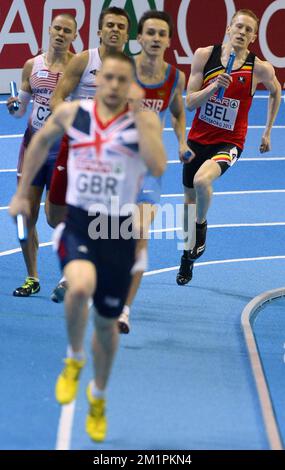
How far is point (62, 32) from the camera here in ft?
30.4

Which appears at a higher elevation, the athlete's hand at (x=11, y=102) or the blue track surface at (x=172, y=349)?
the athlete's hand at (x=11, y=102)

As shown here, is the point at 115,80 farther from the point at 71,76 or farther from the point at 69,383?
the point at 71,76

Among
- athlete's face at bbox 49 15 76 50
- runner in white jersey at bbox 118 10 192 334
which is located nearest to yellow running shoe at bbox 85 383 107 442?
runner in white jersey at bbox 118 10 192 334

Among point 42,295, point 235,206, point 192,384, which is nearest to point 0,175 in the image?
point 235,206

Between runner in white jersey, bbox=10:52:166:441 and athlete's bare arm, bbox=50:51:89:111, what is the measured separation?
2.24m

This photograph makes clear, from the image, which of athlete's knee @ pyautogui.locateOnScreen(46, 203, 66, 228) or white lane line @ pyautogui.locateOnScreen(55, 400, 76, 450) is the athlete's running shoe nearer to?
athlete's knee @ pyautogui.locateOnScreen(46, 203, 66, 228)

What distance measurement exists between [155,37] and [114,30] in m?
0.52

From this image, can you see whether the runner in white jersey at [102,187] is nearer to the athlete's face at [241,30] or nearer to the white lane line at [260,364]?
the white lane line at [260,364]

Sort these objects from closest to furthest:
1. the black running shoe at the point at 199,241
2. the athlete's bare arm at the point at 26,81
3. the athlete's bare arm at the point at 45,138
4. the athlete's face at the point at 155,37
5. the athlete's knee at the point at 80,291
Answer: the athlete's knee at the point at 80,291
the athlete's bare arm at the point at 45,138
the athlete's face at the point at 155,37
the athlete's bare arm at the point at 26,81
the black running shoe at the point at 199,241

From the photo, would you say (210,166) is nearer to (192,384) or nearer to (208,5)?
(192,384)

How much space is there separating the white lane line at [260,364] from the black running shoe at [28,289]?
1807mm

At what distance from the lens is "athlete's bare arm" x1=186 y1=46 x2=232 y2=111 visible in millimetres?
9164

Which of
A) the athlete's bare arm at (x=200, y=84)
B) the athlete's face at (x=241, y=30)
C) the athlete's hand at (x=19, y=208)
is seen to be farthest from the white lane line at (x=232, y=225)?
the athlete's hand at (x=19, y=208)

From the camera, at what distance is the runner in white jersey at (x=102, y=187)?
634cm
